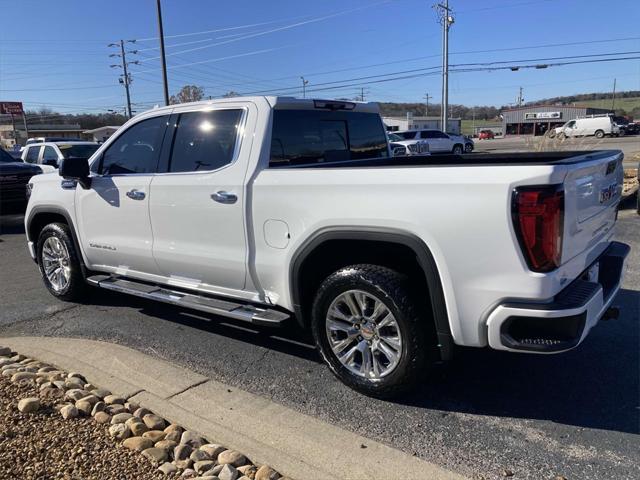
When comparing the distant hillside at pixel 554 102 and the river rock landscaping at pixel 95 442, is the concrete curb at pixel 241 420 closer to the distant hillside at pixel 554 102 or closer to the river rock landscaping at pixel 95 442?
the river rock landscaping at pixel 95 442

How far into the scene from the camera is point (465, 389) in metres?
3.67

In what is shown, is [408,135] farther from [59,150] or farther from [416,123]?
[416,123]

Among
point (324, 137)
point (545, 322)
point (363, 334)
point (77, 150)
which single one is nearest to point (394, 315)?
point (363, 334)

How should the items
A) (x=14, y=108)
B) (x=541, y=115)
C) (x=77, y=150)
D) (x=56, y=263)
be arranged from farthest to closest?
(x=541, y=115) → (x=14, y=108) → (x=77, y=150) → (x=56, y=263)

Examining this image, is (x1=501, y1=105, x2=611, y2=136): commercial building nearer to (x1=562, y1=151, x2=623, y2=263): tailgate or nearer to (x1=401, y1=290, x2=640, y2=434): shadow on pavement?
(x1=401, y1=290, x2=640, y2=434): shadow on pavement

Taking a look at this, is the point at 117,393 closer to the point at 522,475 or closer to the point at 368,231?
the point at 368,231

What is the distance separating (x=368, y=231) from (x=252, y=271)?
107cm

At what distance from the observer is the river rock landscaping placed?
2.70 m

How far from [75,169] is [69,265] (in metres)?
1.19

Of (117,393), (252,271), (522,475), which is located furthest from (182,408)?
(522,475)

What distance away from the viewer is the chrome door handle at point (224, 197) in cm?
387

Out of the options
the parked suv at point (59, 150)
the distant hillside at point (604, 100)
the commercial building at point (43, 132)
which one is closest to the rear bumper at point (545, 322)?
the parked suv at point (59, 150)

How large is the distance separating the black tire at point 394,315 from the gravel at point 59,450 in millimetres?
1411

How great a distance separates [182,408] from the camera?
3.44 metres
